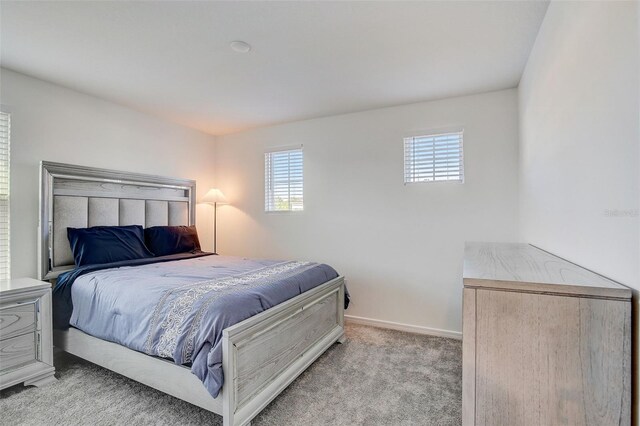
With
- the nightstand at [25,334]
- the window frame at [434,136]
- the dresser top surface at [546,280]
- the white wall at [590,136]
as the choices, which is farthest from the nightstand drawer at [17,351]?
the window frame at [434,136]

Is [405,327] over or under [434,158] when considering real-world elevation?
under

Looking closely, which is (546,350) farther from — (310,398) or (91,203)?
(91,203)

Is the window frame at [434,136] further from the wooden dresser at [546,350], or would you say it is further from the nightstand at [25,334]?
the nightstand at [25,334]

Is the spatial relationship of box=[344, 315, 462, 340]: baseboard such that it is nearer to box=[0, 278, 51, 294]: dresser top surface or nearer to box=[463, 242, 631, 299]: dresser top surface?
box=[463, 242, 631, 299]: dresser top surface

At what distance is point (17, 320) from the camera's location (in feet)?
7.18

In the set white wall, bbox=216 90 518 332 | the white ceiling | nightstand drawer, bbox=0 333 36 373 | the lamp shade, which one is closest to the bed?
nightstand drawer, bbox=0 333 36 373

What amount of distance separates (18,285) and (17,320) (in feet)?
0.86

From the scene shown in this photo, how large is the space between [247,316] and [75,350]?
1.69 metres

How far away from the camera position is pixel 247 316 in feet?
6.02

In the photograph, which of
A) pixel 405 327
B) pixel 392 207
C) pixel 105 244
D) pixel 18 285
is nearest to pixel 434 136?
pixel 392 207

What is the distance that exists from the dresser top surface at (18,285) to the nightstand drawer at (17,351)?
336 mm

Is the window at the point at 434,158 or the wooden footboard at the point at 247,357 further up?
the window at the point at 434,158

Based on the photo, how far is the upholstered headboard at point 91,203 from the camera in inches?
106

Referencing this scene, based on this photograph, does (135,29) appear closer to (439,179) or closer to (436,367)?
(439,179)
